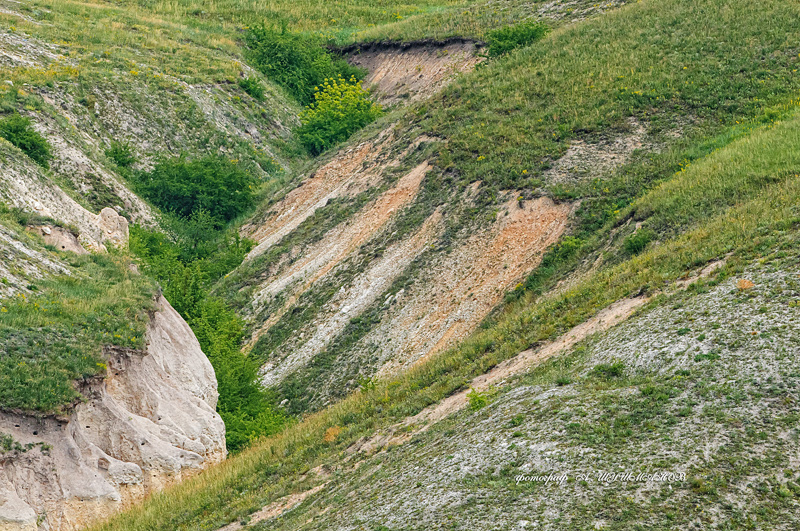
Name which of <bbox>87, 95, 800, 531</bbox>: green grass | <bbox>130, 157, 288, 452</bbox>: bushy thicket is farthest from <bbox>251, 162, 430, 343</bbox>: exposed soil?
<bbox>87, 95, 800, 531</bbox>: green grass

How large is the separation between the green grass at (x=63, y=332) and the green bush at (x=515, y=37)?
81.3 ft

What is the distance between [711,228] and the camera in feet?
61.9

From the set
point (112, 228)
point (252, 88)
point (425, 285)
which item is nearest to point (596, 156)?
point (425, 285)

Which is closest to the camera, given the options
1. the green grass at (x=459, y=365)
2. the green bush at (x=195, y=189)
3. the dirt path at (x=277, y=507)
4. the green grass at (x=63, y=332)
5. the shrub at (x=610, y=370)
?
the shrub at (x=610, y=370)

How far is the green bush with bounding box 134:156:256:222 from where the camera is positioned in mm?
40688

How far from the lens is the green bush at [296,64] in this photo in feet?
181

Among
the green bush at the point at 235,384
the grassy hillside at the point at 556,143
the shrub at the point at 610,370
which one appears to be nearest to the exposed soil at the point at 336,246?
the grassy hillside at the point at 556,143

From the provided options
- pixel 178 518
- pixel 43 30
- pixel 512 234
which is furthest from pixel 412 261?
pixel 43 30

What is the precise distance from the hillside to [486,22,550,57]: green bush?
150 mm

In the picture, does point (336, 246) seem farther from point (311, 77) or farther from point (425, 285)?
point (311, 77)

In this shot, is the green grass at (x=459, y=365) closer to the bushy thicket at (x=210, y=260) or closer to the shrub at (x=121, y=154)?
the bushy thicket at (x=210, y=260)

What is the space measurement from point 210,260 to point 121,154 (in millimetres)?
9437

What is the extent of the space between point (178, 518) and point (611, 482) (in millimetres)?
9965

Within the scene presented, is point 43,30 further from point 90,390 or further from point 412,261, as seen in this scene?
point 90,390
